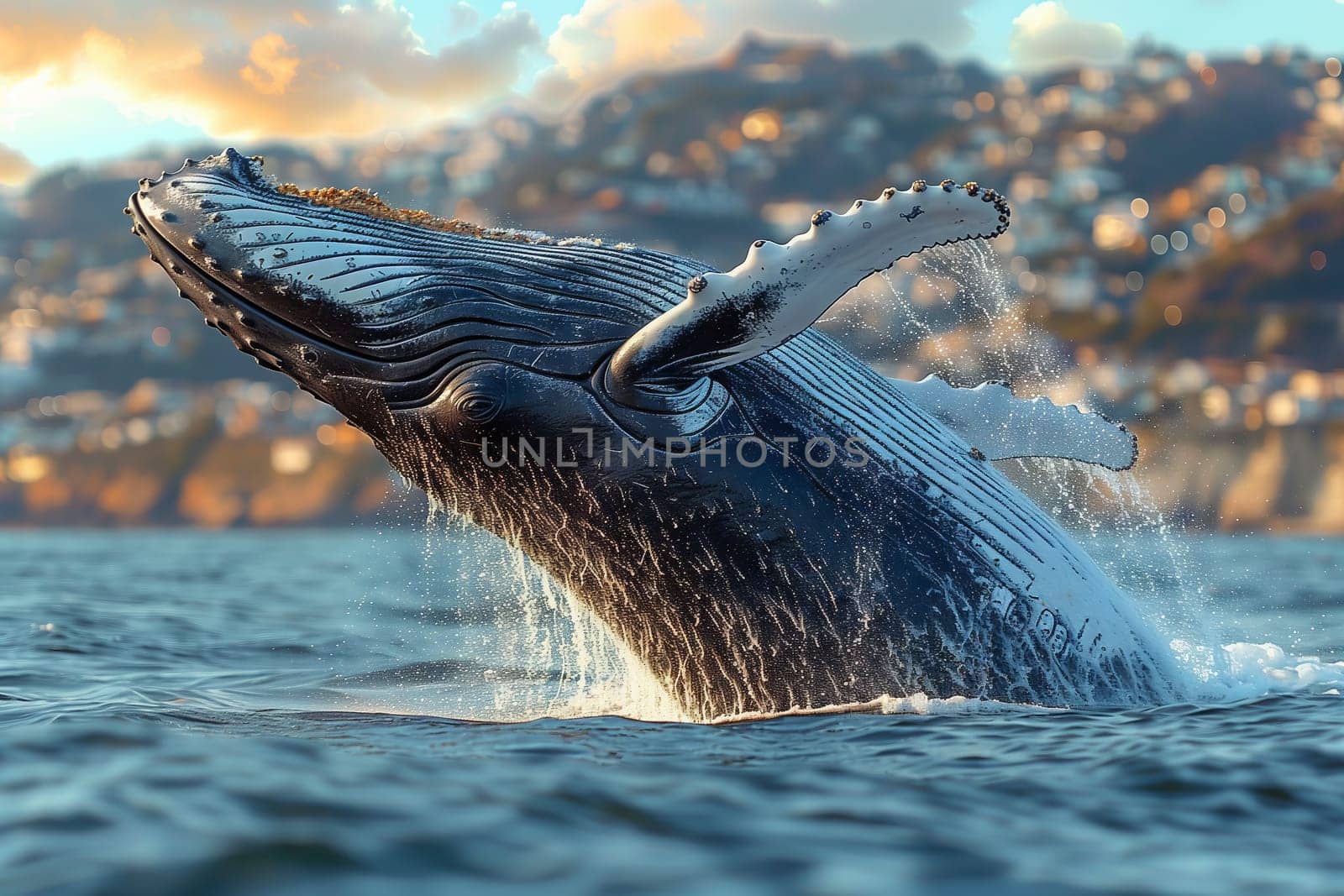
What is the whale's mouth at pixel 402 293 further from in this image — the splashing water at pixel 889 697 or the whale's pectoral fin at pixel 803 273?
the splashing water at pixel 889 697

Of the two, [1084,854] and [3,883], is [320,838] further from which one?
[1084,854]

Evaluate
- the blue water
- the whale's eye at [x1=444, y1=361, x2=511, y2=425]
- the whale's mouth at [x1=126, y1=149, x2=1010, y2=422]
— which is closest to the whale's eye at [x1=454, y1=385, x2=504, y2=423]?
the whale's eye at [x1=444, y1=361, x2=511, y2=425]

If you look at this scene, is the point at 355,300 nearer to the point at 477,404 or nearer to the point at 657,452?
the point at 477,404

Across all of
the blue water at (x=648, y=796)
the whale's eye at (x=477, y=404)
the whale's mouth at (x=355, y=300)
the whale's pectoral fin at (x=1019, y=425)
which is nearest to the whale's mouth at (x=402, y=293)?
the whale's mouth at (x=355, y=300)

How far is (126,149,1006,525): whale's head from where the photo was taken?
6.36m

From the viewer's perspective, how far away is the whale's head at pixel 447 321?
636 cm

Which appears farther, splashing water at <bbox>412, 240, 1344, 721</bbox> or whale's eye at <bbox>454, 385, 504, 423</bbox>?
splashing water at <bbox>412, 240, 1344, 721</bbox>

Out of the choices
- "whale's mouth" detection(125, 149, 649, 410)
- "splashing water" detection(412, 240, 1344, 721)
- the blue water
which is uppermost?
"whale's mouth" detection(125, 149, 649, 410)

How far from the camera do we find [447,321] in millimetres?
6504

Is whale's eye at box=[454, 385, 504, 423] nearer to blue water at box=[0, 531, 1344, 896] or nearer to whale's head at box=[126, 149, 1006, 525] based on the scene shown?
whale's head at box=[126, 149, 1006, 525]

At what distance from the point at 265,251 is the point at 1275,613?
18.6 m

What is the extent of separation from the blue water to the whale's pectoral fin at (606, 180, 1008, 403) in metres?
1.91

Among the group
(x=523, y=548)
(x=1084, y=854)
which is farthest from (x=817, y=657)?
(x=1084, y=854)

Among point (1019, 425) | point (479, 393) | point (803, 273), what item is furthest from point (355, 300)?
point (1019, 425)
